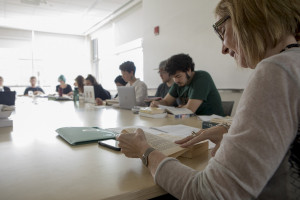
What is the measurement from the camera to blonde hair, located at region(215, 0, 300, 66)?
545mm

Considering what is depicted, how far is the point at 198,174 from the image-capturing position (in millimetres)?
537

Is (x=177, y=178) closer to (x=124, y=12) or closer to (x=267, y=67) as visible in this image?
(x=267, y=67)

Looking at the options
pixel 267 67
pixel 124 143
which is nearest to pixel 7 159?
pixel 124 143

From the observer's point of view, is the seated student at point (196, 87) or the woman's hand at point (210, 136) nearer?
the woman's hand at point (210, 136)

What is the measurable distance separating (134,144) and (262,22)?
1.65ft

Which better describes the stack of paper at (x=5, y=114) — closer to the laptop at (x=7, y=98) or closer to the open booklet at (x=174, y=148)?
the laptop at (x=7, y=98)

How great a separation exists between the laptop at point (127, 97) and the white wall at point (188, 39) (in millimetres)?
1216

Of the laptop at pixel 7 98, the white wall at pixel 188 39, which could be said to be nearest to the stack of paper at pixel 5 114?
the laptop at pixel 7 98

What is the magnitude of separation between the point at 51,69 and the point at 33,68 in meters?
0.55

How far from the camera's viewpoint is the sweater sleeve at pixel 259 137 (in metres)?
0.44

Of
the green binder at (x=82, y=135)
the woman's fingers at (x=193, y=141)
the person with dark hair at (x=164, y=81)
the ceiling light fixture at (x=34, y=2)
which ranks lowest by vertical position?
the green binder at (x=82, y=135)

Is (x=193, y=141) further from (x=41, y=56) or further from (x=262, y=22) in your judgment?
(x=41, y=56)

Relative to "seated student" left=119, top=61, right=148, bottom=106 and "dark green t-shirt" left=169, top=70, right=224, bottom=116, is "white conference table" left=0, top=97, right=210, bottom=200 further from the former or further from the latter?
"seated student" left=119, top=61, right=148, bottom=106

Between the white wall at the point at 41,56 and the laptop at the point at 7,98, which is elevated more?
the white wall at the point at 41,56
